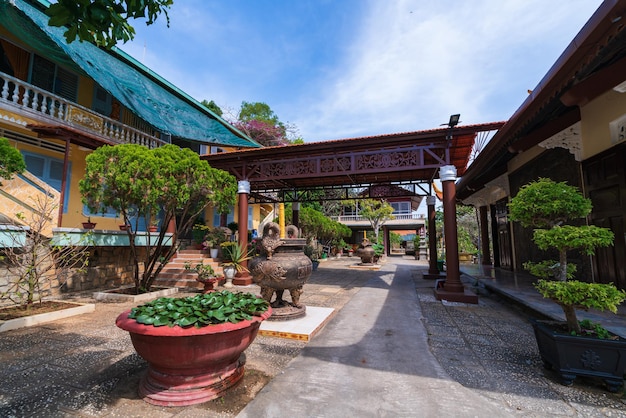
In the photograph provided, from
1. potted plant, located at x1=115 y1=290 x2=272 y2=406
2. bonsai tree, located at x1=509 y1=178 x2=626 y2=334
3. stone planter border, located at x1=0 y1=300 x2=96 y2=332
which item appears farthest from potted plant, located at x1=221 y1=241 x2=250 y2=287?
bonsai tree, located at x1=509 y1=178 x2=626 y2=334

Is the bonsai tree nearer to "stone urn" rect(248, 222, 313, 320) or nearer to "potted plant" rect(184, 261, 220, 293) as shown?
"stone urn" rect(248, 222, 313, 320)

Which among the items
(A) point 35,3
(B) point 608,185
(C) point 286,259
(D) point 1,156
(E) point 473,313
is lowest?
(E) point 473,313

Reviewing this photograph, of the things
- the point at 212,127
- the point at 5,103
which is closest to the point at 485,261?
the point at 212,127

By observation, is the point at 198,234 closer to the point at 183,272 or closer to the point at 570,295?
the point at 183,272

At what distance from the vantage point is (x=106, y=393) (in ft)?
8.18

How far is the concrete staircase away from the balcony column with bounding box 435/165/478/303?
20.9ft

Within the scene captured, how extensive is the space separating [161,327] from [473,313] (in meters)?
5.42

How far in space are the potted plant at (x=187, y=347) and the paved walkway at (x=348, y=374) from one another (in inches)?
5.2

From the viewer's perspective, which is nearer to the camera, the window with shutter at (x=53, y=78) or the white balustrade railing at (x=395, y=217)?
the window with shutter at (x=53, y=78)

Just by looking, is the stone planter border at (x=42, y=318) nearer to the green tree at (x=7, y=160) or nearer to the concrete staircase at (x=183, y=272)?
the green tree at (x=7, y=160)

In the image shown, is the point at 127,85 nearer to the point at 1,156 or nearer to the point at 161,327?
the point at 1,156

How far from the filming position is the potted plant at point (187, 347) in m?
2.28

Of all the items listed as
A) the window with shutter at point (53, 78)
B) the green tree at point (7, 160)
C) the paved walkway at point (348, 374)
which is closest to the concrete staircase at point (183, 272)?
the paved walkway at point (348, 374)

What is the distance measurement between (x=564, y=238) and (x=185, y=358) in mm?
3783
